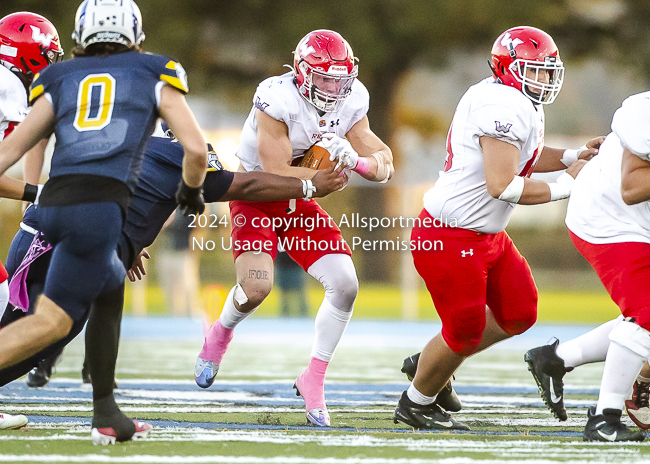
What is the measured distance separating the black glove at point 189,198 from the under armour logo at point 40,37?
171 cm

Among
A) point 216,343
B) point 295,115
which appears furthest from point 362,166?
point 216,343

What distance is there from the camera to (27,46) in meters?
4.96

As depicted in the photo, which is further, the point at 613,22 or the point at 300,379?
the point at 613,22

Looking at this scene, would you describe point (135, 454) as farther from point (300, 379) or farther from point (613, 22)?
point (613, 22)

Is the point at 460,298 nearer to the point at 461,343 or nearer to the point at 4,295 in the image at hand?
the point at 461,343

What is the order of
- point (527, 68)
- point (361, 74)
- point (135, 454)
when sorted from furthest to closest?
point (361, 74) < point (527, 68) < point (135, 454)

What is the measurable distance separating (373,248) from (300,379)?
11.7 m

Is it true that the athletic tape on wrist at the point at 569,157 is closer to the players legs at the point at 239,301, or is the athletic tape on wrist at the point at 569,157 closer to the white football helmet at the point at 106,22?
the players legs at the point at 239,301

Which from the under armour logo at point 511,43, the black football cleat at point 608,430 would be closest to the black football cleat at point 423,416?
the black football cleat at point 608,430

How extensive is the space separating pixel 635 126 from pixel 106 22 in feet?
7.15

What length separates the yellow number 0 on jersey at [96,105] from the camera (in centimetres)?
364

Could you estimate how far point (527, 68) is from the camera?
4492 millimetres

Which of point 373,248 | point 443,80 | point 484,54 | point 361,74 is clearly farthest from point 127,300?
point 443,80

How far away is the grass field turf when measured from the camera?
11.7ft
